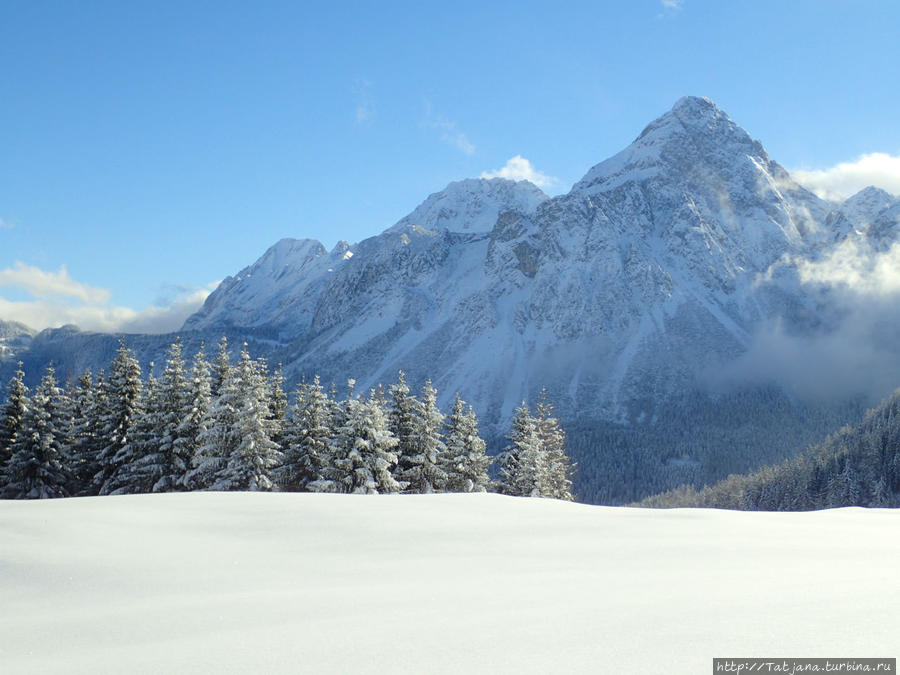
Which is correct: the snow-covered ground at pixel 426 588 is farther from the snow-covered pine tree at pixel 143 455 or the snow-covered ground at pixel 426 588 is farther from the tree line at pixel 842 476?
the tree line at pixel 842 476

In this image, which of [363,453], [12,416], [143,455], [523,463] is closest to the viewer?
[363,453]

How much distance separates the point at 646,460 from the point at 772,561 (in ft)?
612

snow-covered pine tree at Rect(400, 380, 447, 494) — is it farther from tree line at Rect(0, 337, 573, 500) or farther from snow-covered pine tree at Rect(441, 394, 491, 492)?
snow-covered pine tree at Rect(441, 394, 491, 492)

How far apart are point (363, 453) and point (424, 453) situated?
4542 mm

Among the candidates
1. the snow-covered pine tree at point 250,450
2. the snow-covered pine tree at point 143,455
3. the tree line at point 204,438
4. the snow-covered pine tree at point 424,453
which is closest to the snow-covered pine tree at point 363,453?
the tree line at point 204,438

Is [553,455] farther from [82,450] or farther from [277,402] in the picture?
[82,450]

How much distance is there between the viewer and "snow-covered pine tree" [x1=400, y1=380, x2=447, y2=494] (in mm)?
33312

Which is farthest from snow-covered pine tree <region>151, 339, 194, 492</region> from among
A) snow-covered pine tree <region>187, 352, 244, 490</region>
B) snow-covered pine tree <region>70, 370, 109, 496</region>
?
snow-covered pine tree <region>70, 370, 109, 496</region>

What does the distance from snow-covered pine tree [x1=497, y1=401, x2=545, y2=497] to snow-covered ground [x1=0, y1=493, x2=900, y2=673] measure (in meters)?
24.1

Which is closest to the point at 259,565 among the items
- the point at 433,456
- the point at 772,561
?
the point at 772,561

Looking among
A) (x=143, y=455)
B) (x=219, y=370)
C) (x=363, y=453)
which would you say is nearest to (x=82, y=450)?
(x=143, y=455)

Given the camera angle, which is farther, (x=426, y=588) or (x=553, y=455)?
(x=553, y=455)

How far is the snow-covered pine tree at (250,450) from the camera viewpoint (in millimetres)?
28750

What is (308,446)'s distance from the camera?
3181 centimetres
